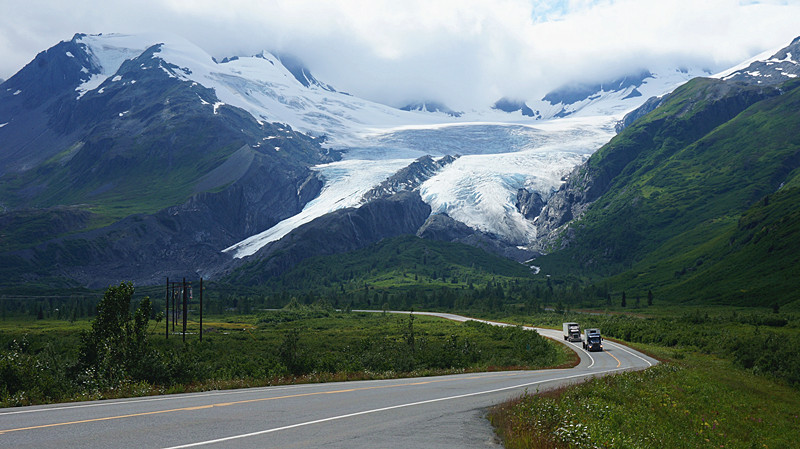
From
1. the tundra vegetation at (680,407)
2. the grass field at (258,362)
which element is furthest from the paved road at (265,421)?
the grass field at (258,362)

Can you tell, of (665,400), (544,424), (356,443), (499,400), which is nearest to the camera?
(356,443)

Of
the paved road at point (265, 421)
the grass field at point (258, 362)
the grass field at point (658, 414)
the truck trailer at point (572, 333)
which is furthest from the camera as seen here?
the truck trailer at point (572, 333)

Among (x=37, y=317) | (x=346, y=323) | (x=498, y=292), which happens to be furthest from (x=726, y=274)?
(x=37, y=317)

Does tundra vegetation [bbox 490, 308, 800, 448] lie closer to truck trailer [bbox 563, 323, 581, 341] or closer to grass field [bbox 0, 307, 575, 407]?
grass field [bbox 0, 307, 575, 407]

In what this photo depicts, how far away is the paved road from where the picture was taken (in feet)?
49.6

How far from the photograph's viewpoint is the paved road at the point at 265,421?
15125 millimetres

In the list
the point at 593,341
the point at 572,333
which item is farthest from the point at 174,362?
the point at 572,333

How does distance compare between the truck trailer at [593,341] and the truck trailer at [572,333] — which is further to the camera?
the truck trailer at [572,333]

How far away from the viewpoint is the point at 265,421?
18.1m

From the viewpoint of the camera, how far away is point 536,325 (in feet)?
401

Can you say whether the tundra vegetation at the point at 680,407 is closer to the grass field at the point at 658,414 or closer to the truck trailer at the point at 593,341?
the grass field at the point at 658,414

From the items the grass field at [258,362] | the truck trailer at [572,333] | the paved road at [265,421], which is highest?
the paved road at [265,421]

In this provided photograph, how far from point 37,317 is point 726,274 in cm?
18548

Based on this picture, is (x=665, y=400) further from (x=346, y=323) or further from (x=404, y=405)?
(x=346, y=323)
